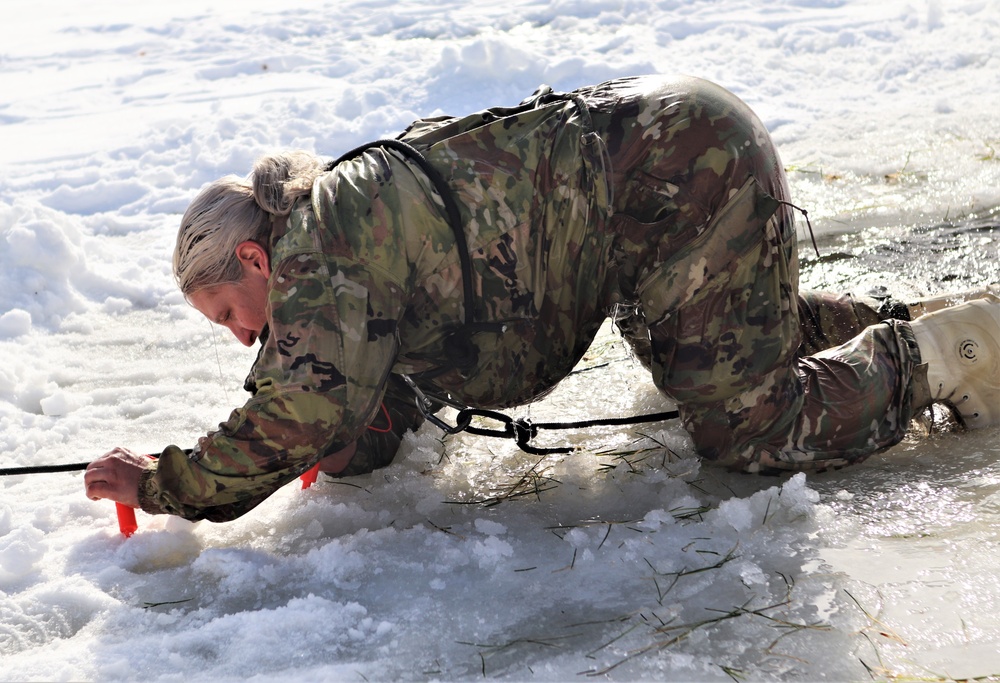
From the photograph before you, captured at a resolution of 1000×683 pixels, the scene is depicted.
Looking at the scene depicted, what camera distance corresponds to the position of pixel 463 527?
9.05 feet

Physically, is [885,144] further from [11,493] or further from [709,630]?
[11,493]

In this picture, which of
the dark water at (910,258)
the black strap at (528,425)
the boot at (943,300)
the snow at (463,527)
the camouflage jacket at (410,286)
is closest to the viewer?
the snow at (463,527)

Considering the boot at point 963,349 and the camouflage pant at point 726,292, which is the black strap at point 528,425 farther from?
the boot at point 963,349

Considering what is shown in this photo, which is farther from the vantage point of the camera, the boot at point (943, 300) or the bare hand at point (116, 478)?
the boot at point (943, 300)

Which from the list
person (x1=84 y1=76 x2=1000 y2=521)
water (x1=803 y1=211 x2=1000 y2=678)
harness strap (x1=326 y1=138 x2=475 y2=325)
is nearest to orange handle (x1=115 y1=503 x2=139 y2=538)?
person (x1=84 y1=76 x2=1000 y2=521)

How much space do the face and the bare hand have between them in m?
0.48

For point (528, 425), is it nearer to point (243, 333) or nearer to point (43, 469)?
point (243, 333)

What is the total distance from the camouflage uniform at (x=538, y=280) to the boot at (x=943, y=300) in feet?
1.89

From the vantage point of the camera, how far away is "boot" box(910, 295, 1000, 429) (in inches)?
111

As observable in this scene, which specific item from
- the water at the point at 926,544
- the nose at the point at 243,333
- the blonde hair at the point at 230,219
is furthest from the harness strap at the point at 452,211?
the water at the point at 926,544

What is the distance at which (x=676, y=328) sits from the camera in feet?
8.52

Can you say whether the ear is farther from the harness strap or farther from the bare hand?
the bare hand

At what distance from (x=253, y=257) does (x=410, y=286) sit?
413mm

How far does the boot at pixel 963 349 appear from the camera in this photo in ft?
9.21
